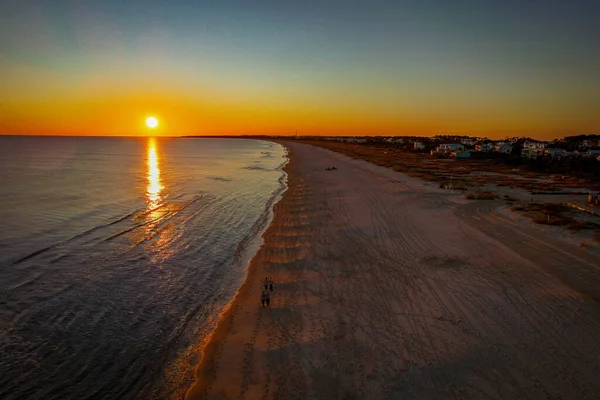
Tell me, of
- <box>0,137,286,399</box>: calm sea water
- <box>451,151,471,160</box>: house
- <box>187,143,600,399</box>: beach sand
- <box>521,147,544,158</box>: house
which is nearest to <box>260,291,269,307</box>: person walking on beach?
<box>187,143,600,399</box>: beach sand

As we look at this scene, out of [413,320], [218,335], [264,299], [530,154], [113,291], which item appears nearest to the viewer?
[218,335]

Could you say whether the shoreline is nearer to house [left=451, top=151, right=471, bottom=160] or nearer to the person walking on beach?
the person walking on beach

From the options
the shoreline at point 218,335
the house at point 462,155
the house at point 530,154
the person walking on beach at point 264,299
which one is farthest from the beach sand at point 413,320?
the house at point 462,155

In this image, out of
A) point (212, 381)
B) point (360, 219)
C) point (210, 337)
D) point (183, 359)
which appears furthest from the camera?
point (360, 219)

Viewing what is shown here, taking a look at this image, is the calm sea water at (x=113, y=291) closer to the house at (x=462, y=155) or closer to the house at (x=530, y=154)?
the house at (x=530, y=154)

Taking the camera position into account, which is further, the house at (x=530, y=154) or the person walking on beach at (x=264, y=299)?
the house at (x=530, y=154)

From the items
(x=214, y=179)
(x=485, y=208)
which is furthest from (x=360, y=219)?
(x=214, y=179)

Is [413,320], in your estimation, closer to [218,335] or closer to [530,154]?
[218,335]

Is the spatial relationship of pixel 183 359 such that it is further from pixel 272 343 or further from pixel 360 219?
pixel 360 219

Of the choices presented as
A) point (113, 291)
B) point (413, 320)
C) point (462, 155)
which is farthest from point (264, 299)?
point (462, 155)
